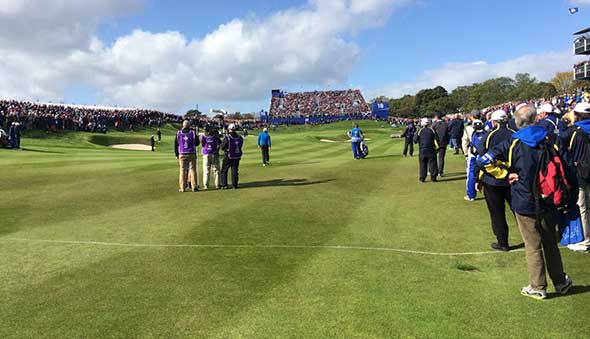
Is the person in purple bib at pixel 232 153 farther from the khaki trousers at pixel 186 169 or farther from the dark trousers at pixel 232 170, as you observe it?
the khaki trousers at pixel 186 169

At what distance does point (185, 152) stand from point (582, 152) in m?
11.5

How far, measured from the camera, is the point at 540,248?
601 centimetres

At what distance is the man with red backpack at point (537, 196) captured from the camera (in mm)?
5934

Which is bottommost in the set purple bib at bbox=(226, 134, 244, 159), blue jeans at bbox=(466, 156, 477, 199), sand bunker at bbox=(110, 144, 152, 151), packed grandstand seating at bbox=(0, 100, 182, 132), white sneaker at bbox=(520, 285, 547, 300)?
white sneaker at bbox=(520, 285, 547, 300)

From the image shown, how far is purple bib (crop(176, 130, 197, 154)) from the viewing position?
15.5m

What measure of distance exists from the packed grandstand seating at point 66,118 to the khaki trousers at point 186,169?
30182mm

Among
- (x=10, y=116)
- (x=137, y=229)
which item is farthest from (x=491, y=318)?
(x=10, y=116)

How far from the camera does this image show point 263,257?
7828 mm

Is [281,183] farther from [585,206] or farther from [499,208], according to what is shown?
[585,206]

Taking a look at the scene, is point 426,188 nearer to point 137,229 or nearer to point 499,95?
point 137,229

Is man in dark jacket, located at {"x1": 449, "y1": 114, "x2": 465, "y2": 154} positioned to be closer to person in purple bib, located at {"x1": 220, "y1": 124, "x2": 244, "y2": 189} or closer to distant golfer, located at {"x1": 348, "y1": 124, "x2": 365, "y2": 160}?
distant golfer, located at {"x1": 348, "y1": 124, "x2": 365, "y2": 160}

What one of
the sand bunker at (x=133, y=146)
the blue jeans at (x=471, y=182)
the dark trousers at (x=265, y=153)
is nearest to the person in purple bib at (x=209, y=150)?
the dark trousers at (x=265, y=153)

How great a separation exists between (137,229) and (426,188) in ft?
31.4

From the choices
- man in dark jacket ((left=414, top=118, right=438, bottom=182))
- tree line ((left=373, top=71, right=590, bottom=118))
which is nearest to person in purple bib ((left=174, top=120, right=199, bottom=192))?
man in dark jacket ((left=414, top=118, right=438, bottom=182))
